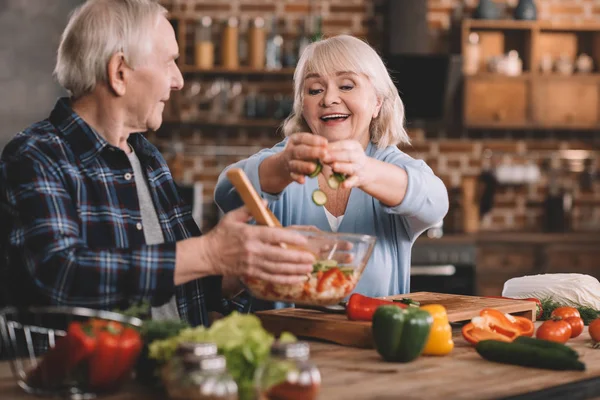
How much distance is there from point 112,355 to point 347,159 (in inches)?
31.0

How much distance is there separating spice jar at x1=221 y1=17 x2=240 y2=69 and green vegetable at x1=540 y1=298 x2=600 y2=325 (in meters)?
3.83

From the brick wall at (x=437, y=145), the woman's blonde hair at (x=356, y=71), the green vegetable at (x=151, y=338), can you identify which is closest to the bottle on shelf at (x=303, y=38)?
the brick wall at (x=437, y=145)

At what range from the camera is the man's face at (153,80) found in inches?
74.8

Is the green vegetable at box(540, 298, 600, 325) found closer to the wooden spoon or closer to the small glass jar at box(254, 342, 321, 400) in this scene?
the wooden spoon

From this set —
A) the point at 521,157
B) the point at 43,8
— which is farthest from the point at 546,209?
the point at 43,8

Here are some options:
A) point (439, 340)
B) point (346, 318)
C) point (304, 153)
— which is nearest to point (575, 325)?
point (439, 340)

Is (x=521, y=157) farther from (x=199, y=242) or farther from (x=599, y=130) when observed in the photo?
(x=199, y=242)

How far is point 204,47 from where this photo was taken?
228 inches

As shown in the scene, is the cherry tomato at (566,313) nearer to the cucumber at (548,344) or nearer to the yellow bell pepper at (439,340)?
the cucumber at (548,344)

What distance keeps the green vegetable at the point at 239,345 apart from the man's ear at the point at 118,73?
710 mm

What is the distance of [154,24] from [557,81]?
4.52m

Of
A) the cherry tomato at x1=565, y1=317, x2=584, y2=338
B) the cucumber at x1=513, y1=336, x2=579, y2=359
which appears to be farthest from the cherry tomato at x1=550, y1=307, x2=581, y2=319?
the cucumber at x1=513, y1=336, x2=579, y2=359

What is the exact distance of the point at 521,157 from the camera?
6141mm

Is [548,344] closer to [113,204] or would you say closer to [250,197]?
[250,197]
